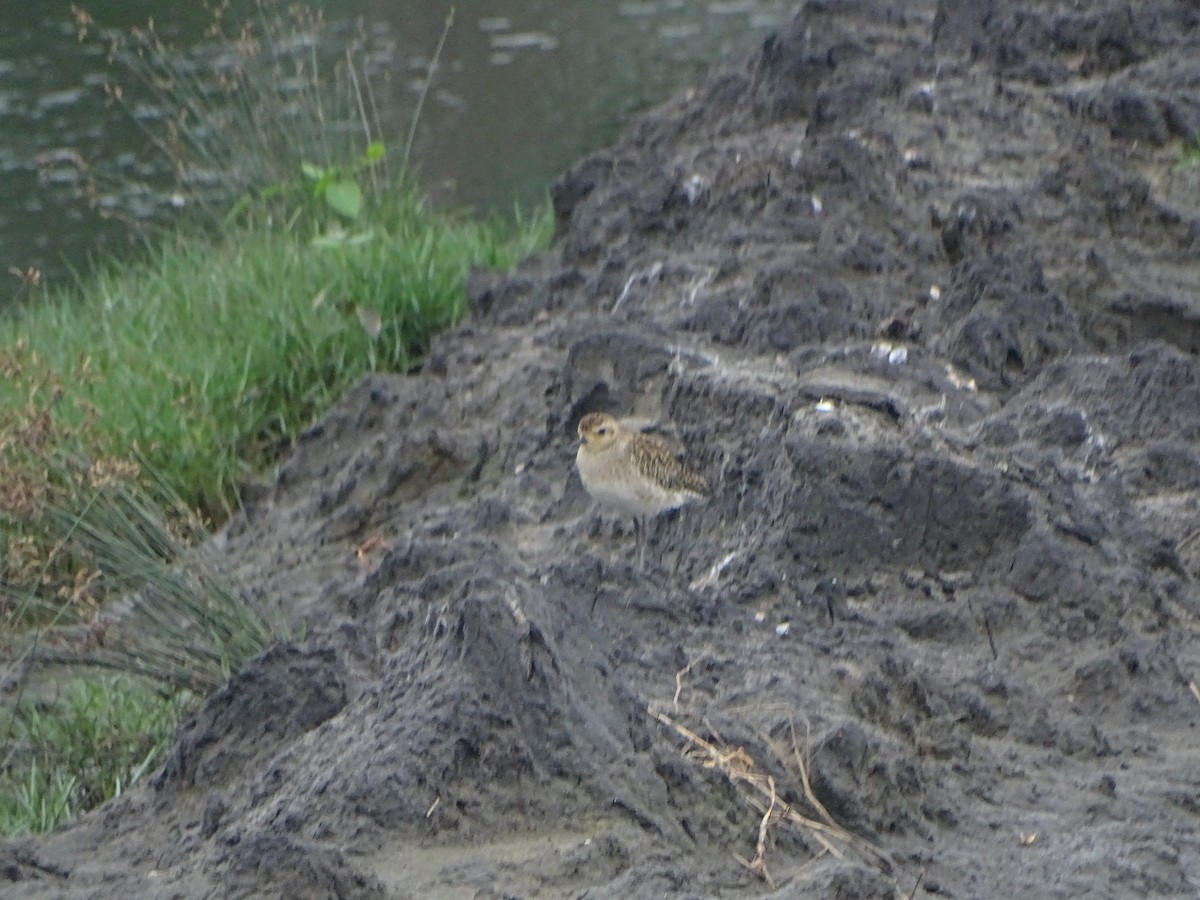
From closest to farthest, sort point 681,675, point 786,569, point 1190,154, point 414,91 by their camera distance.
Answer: point 681,675 < point 786,569 < point 1190,154 < point 414,91

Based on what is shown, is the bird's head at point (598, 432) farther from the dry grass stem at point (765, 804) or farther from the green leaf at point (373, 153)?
the green leaf at point (373, 153)

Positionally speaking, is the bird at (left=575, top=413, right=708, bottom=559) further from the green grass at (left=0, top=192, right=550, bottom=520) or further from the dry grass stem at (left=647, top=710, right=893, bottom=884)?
the green grass at (left=0, top=192, right=550, bottom=520)

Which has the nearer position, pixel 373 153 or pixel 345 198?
pixel 345 198

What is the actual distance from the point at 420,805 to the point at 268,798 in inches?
13.6

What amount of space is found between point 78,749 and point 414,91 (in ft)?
30.2

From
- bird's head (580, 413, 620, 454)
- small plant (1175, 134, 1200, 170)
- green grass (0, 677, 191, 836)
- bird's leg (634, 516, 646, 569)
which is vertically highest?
bird's head (580, 413, 620, 454)

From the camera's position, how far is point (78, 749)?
5.16m

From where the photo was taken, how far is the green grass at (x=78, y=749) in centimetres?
Result: 484

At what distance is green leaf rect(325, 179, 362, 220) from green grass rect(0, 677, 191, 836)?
3653 millimetres

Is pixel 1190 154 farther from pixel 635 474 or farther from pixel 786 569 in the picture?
pixel 786 569

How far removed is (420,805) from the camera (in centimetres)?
318

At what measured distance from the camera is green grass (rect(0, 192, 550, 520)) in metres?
7.58

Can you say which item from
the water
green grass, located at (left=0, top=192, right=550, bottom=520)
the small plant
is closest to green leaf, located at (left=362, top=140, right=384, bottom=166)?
green grass, located at (left=0, top=192, right=550, bottom=520)

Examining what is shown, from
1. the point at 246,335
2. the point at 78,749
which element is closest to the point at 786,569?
the point at 78,749
